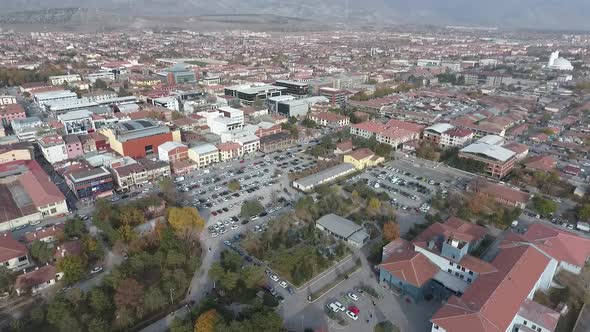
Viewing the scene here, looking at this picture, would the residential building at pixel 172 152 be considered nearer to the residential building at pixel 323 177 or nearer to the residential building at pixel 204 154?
the residential building at pixel 204 154

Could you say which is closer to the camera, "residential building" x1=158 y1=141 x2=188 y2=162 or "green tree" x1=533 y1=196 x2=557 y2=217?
"green tree" x1=533 y1=196 x2=557 y2=217

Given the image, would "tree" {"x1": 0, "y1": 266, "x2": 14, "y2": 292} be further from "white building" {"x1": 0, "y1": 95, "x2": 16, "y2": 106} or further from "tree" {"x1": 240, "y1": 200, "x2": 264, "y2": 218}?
"white building" {"x1": 0, "y1": 95, "x2": 16, "y2": 106}

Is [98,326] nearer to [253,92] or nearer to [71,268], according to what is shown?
[71,268]

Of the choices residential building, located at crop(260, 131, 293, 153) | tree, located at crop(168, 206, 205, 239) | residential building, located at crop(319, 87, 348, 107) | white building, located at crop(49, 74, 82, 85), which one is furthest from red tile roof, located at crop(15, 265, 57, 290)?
white building, located at crop(49, 74, 82, 85)

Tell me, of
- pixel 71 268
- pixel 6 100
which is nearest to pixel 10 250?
pixel 71 268

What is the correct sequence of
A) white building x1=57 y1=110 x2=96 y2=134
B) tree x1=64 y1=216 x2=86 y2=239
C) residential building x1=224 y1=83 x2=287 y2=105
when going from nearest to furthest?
tree x1=64 y1=216 x2=86 y2=239 < white building x1=57 y1=110 x2=96 y2=134 < residential building x1=224 y1=83 x2=287 y2=105

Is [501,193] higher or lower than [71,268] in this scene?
lower

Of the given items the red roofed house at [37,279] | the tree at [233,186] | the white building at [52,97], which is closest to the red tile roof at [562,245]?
the tree at [233,186]
